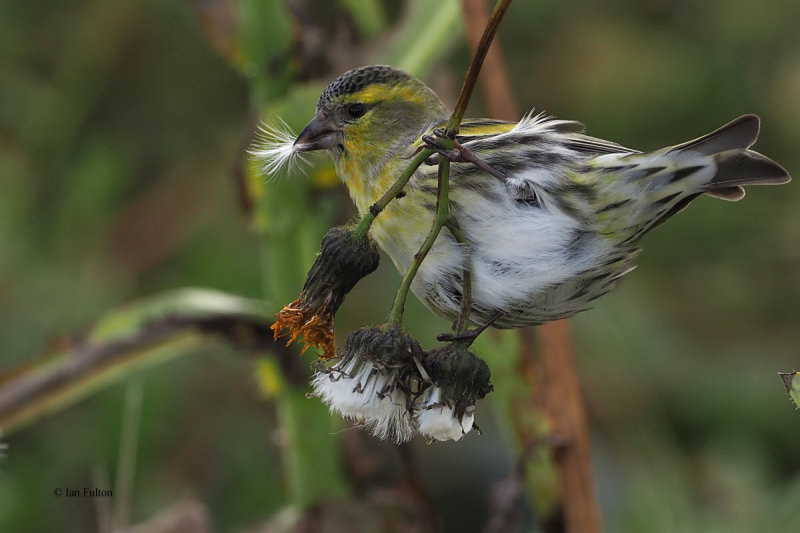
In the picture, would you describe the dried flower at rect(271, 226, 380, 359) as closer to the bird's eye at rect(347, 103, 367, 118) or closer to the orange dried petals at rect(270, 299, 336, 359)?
the orange dried petals at rect(270, 299, 336, 359)

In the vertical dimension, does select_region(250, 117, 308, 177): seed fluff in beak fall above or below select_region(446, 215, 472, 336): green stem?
→ above

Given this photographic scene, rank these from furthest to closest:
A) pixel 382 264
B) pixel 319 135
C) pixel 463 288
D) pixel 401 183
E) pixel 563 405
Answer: pixel 382 264 < pixel 563 405 < pixel 319 135 < pixel 463 288 < pixel 401 183

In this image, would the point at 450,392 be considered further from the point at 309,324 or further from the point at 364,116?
the point at 364,116

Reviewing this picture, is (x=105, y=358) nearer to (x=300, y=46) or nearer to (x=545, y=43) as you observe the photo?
(x=300, y=46)

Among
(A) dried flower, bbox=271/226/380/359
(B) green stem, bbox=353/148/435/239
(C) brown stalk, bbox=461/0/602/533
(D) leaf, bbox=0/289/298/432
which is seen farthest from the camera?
(C) brown stalk, bbox=461/0/602/533

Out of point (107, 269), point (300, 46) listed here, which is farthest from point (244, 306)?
point (107, 269)

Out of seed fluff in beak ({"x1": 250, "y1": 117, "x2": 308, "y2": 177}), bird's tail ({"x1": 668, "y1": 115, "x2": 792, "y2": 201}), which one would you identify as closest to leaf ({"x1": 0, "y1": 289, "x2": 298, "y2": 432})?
seed fluff in beak ({"x1": 250, "y1": 117, "x2": 308, "y2": 177})

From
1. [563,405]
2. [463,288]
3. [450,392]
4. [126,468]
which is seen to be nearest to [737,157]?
[463,288]
